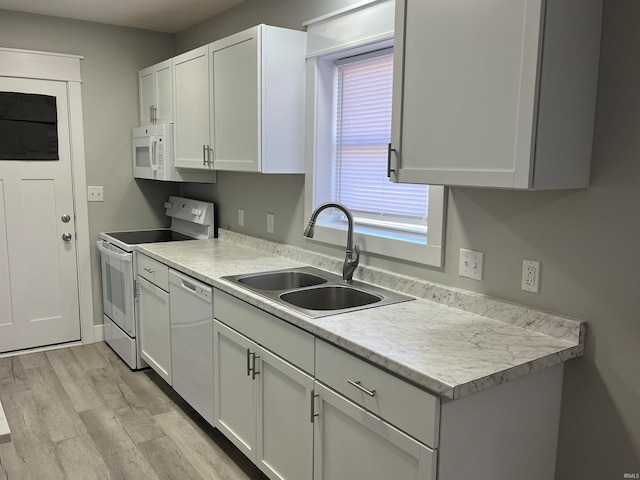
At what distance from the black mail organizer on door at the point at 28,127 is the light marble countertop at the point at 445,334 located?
212 cm

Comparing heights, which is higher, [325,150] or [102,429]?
[325,150]

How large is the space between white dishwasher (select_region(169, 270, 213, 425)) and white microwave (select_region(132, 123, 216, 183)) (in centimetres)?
96

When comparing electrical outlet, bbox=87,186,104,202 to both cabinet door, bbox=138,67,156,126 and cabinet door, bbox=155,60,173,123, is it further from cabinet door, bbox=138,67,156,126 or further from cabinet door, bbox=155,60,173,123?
cabinet door, bbox=155,60,173,123

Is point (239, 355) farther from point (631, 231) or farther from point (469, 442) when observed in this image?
point (631, 231)

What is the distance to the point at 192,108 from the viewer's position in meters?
3.41

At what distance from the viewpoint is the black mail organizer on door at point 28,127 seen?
3.69 meters

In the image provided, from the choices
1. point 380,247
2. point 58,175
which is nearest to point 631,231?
point 380,247

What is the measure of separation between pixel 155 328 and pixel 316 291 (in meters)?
1.35

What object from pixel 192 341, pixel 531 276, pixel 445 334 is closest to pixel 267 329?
pixel 445 334

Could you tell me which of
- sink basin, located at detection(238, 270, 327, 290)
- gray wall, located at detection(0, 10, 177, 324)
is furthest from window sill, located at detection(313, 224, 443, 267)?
gray wall, located at detection(0, 10, 177, 324)

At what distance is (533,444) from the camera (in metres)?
1.75

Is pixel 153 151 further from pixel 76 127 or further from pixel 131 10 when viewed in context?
pixel 131 10

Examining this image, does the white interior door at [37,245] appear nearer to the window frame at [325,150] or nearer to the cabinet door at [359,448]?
the window frame at [325,150]

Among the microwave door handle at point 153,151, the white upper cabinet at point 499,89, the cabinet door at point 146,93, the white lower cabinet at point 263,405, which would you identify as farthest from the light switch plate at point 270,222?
the white upper cabinet at point 499,89
